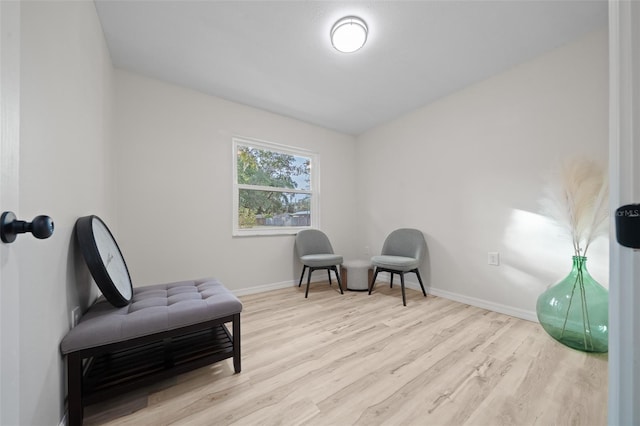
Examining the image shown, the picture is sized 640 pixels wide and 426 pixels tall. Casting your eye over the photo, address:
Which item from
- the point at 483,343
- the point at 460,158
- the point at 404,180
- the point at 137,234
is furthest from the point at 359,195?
the point at 137,234

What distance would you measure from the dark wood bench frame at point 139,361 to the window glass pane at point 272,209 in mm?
1506

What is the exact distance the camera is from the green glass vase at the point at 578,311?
4.90ft

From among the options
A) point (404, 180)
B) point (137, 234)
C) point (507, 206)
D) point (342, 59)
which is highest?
point (342, 59)

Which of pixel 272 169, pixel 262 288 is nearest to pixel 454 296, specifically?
pixel 262 288

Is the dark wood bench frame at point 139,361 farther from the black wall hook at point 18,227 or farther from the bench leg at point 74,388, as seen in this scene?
the black wall hook at point 18,227

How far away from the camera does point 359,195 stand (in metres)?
3.72

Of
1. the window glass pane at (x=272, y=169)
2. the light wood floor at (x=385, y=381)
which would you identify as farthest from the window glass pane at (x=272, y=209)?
the light wood floor at (x=385, y=381)

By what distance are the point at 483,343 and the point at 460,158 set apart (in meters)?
1.74

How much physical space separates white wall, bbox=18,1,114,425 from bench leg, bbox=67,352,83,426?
0.04 meters

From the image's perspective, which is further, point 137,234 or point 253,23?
point 137,234

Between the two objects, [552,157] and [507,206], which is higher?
[552,157]

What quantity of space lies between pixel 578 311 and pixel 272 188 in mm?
2897

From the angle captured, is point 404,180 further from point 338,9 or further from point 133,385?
point 133,385

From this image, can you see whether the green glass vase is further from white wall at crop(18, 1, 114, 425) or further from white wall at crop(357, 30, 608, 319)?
white wall at crop(18, 1, 114, 425)
